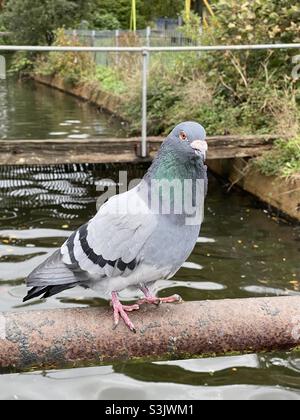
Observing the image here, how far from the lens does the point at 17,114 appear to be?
1644 centimetres

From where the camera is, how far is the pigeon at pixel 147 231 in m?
2.53

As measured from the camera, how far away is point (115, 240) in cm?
262

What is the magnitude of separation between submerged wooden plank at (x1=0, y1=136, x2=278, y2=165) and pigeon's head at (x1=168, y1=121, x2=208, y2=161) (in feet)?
16.8

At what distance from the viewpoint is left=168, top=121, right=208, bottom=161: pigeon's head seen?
2.45 m

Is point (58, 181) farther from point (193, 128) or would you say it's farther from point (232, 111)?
point (193, 128)

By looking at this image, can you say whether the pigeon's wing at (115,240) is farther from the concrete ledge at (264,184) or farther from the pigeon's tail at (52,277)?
the concrete ledge at (264,184)

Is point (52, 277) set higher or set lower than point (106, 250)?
lower

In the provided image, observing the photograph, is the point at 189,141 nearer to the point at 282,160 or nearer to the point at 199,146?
the point at 199,146

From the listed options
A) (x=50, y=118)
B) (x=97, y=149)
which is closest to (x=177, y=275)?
(x=97, y=149)

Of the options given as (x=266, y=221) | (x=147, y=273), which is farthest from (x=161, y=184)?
(x=266, y=221)

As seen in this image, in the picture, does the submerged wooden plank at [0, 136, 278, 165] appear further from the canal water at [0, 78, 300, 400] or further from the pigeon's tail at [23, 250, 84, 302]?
the pigeon's tail at [23, 250, 84, 302]

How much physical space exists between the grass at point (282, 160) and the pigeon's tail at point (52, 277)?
4953 millimetres

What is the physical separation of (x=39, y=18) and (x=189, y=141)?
29.7 metres

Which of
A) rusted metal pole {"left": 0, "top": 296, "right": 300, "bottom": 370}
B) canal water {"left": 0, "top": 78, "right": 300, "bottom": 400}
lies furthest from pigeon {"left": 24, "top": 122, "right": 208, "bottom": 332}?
canal water {"left": 0, "top": 78, "right": 300, "bottom": 400}
